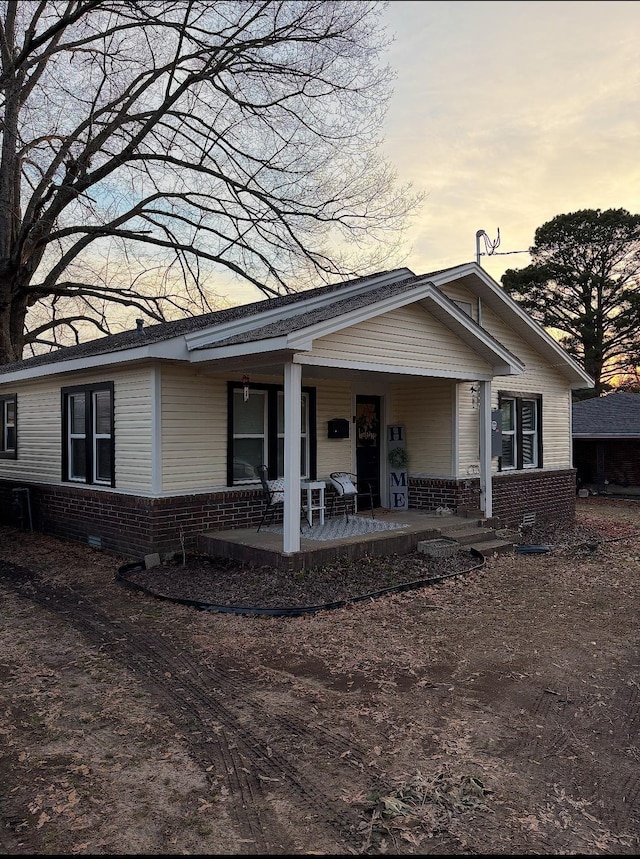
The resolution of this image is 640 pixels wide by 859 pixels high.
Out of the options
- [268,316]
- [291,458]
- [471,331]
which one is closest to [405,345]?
[471,331]

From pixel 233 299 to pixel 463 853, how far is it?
66.7 ft

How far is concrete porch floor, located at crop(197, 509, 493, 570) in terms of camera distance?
7.66 meters

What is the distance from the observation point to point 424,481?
38.0 ft

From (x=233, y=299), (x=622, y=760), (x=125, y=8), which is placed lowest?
(x=622, y=760)

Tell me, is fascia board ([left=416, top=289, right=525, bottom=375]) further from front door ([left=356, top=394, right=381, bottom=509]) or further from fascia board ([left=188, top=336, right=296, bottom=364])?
fascia board ([left=188, top=336, right=296, bottom=364])

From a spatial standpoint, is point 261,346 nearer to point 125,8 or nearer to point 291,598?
point 291,598

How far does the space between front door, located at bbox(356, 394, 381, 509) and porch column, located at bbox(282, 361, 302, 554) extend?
416 cm

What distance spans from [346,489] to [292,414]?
112 inches

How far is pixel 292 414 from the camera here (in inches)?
295

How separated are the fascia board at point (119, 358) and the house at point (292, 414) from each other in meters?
0.04

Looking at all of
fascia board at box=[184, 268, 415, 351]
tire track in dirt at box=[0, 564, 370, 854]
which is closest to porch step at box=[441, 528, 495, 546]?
fascia board at box=[184, 268, 415, 351]

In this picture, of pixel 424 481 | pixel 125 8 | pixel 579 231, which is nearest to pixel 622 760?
pixel 424 481

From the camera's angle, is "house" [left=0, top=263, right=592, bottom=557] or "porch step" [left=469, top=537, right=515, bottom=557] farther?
"porch step" [left=469, top=537, right=515, bottom=557]

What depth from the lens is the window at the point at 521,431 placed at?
41.3 feet
